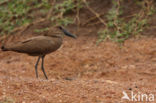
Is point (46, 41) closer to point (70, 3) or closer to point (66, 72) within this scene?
point (66, 72)

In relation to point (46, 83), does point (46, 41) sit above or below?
above

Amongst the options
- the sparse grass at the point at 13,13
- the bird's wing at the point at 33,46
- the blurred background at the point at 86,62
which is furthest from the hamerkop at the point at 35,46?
the sparse grass at the point at 13,13

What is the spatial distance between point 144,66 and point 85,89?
112 inches

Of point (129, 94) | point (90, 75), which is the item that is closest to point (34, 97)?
point (129, 94)

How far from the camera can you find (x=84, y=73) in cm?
688

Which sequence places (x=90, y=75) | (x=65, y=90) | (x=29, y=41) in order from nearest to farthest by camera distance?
(x=65, y=90)
(x=29, y=41)
(x=90, y=75)

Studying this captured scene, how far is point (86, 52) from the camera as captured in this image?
7.98 m
